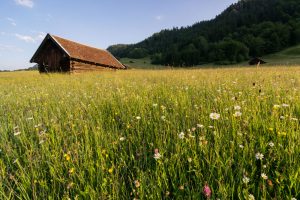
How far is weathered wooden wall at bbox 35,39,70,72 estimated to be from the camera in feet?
78.4

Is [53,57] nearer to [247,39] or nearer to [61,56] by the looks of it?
[61,56]

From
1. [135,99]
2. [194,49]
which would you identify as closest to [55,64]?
[135,99]

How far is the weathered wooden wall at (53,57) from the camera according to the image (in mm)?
23884

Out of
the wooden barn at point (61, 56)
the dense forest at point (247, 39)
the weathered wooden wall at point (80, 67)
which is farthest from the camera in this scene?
the dense forest at point (247, 39)

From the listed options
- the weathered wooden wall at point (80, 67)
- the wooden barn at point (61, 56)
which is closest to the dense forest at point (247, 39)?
the weathered wooden wall at point (80, 67)

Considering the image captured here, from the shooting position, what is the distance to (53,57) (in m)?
24.6

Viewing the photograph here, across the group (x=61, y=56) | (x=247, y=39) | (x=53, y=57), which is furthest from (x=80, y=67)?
(x=247, y=39)

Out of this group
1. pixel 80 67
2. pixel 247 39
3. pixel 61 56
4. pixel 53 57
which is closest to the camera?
pixel 61 56

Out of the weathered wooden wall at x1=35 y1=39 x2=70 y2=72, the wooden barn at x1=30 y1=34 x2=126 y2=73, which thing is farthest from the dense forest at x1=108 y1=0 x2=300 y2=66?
the weathered wooden wall at x1=35 y1=39 x2=70 y2=72

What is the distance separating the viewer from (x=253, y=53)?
8931 cm

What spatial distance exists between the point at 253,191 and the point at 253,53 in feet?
328

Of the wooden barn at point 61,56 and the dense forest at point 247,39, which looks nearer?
the wooden barn at point 61,56

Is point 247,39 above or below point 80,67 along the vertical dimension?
above

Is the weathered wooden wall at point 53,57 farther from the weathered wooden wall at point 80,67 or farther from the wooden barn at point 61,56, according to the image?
the weathered wooden wall at point 80,67
